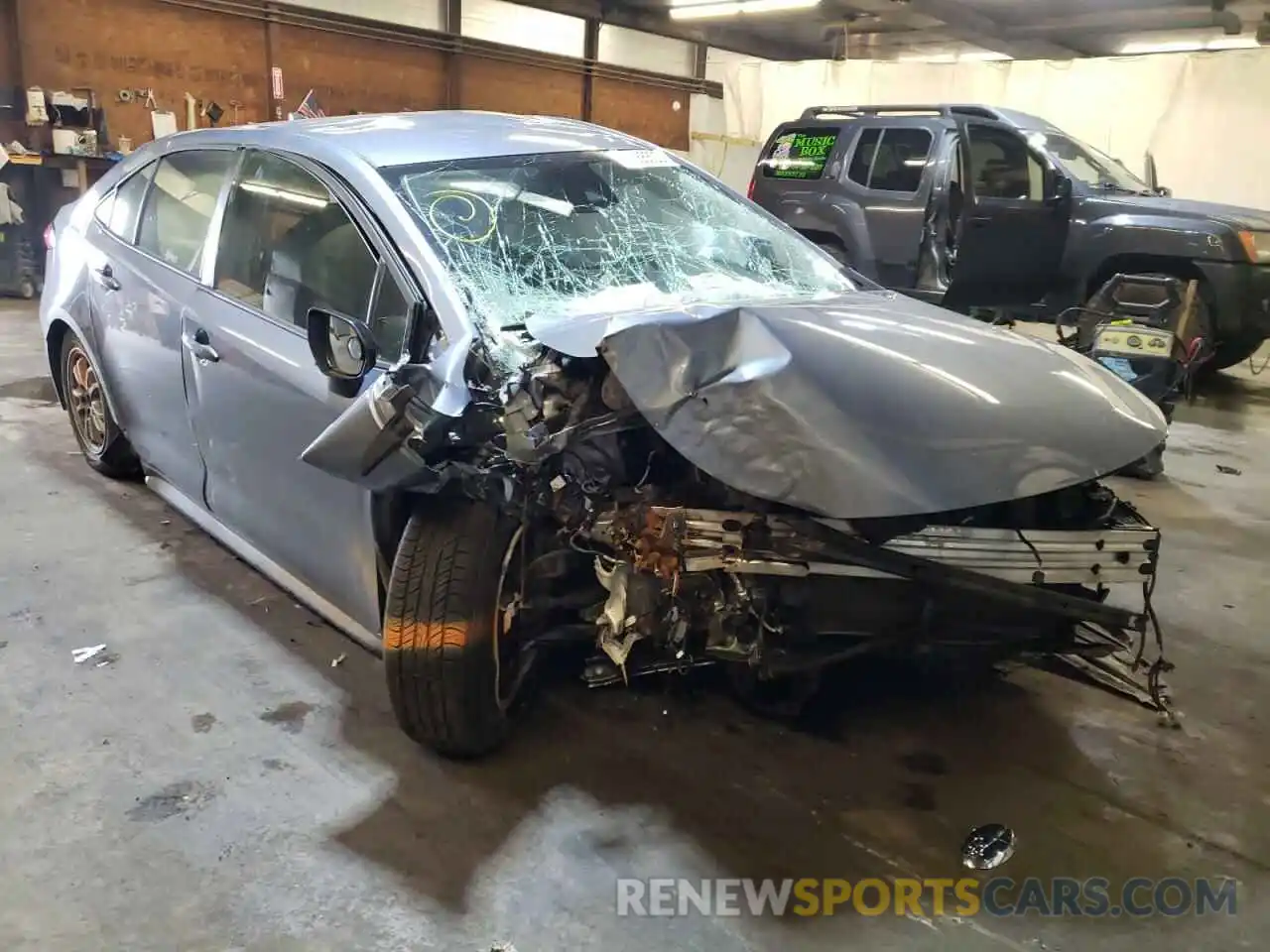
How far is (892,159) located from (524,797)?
6.62m

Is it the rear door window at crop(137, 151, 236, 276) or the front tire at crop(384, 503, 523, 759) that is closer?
the front tire at crop(384, 503, 523, 759)

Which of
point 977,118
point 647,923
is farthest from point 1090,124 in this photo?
point 647,923

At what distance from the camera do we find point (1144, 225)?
690 cm

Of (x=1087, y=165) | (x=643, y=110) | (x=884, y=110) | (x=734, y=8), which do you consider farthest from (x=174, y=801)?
(x=643, y=110)

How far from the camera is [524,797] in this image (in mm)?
2299

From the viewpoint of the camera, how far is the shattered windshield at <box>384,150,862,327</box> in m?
2.50

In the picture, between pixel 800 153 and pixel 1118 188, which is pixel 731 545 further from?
pixel 800 153

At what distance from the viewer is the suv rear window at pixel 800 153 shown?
8.11m

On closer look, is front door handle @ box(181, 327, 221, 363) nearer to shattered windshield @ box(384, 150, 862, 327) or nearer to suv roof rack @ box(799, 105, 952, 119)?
shattered windshield @ box(384, 150, 862, 327)

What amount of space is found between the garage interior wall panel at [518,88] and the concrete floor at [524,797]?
36.7 feet

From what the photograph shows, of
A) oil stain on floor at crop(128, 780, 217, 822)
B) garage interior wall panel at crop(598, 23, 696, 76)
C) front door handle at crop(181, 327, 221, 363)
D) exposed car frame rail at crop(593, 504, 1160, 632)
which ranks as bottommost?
oil stain on floor at crop(128, 780, 217, 822)

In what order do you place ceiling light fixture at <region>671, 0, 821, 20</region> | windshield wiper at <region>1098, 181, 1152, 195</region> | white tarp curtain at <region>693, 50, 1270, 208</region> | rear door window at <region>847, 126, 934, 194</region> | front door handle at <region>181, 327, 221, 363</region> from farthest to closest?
ceiling light fixture at <region>671, 0, 821, 20</region> → white tarp curtain at <region>693, 50, 1270, 208</region> → rear door window at <region>847, 126, 934, 194</region> → windshield wiper at <region>1098, 181, 1152, 195</region> → front door handle at <region>181, 327, 221, 363</region>

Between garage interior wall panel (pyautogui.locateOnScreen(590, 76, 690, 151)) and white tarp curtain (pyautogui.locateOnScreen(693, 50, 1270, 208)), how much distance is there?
2.92m

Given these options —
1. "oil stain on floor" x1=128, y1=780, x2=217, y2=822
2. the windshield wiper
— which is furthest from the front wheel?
"oil stain on floor" x1=128, y1=780, x2=217, y2=822
